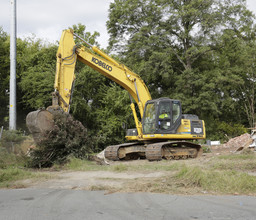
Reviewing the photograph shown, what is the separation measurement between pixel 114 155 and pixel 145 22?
17.1m

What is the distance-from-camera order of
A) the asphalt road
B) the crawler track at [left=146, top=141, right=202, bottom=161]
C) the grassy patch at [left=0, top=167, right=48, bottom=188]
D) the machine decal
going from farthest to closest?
the machine decal < the crawler track at [left=146, top=141, right=202, bottom=161] < the grassy patch at [left=0, top=167, right=48, bottom=188] < the asphalt road

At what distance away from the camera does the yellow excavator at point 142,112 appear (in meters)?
13.4

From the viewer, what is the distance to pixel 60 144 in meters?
12.3

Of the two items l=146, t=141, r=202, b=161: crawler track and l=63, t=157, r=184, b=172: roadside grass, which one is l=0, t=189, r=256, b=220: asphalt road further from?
l=146, t=141, r=202, b=161: crawler track

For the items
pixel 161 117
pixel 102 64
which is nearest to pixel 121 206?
pixel 161 117

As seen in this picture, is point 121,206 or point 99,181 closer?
point 121,206

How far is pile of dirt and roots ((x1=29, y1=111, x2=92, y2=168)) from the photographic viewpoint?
1189 centimetres

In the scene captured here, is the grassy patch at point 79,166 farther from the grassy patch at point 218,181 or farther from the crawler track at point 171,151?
the grassy patch at point 218,181

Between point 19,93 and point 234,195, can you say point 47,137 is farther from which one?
point 19,93

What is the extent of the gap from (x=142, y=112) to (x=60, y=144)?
512 centimetres

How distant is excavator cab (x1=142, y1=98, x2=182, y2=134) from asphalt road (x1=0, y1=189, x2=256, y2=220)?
333 inches

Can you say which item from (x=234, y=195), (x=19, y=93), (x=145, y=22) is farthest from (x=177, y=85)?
(x=234, y=195)

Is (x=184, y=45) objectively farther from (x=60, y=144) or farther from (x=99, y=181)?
(x=99, y=181)

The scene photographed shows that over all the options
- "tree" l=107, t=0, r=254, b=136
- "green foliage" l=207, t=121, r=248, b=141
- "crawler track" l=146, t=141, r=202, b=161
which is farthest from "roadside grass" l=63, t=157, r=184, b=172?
"green foliage" l=207, t=121, r=248, b=141
